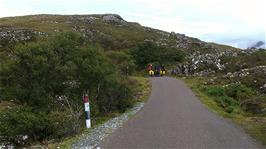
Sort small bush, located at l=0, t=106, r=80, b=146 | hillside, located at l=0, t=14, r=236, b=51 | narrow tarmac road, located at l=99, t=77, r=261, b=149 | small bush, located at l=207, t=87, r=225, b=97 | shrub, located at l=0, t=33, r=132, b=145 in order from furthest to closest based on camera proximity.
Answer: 1. hillside, located at l=0, t=14, r=236, b=51
2. small bush, located at l=207, t=87, r=225, b=97
3. shrub, located at l=0, t=33, r=132, b=145
4. small bush, located at l=0, t=106, r=80, b=146
5. narrow tarmac road, located at l=99, t=77, r=261, b=149

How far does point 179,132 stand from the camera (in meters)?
15.9

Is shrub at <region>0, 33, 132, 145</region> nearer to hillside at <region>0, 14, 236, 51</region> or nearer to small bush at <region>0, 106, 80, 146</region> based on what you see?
small bush at <region>0, 106, 80, 146</region>

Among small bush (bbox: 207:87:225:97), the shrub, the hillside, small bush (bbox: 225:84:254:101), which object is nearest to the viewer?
the shrub

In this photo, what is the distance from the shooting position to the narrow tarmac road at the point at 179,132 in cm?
1353

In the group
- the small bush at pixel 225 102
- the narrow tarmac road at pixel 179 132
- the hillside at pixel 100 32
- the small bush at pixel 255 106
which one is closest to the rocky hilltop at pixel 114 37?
the hillside at pixel 100 32

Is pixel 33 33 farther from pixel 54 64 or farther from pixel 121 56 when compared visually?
pixel 54 64

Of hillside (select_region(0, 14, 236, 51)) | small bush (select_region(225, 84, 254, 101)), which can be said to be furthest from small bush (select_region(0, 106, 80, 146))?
hillside (select_region(0, 14, 236, 51))

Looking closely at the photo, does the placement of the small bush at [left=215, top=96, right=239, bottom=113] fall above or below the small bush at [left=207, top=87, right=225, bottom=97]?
below

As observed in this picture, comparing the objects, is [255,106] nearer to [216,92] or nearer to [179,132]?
[216,92]

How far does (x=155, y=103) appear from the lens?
28234 millimetres

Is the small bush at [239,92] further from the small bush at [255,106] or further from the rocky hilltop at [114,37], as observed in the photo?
the rocky hilltop at [114,37]

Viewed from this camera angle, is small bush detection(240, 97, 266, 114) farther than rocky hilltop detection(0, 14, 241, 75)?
No

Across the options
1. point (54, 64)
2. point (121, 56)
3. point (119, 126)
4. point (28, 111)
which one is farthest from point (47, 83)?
point (121, 56)

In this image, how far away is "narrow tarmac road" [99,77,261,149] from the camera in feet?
44.4
